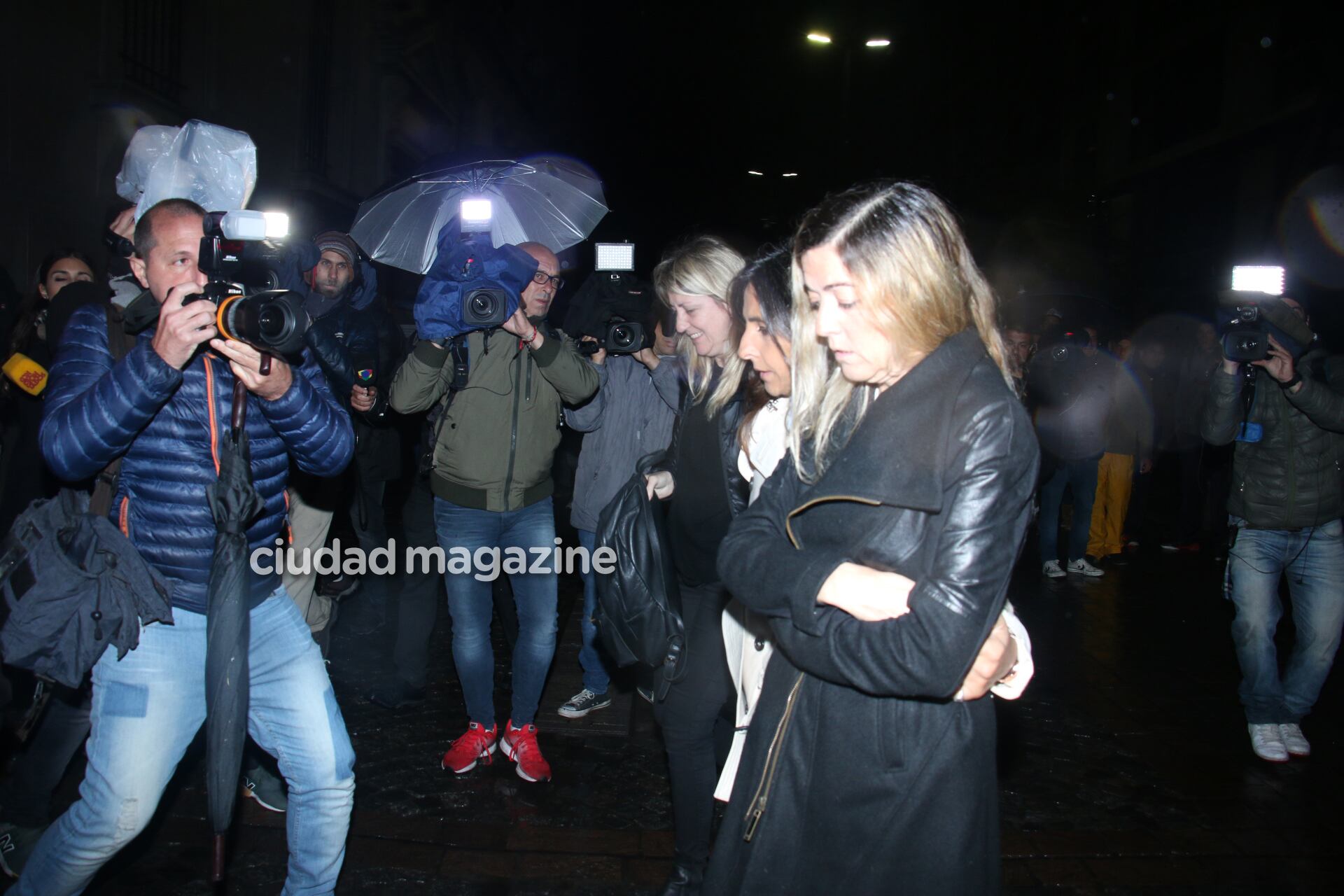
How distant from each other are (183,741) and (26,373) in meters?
1.65

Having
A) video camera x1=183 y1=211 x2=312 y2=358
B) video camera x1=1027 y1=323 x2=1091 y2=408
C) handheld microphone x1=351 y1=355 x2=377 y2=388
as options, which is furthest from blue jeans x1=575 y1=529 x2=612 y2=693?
video camera x1=1027 y1=323 x2=1091 y2=408

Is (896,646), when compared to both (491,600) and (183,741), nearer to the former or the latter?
(183,741)

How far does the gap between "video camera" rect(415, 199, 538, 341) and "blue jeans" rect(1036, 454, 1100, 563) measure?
20.1 ft

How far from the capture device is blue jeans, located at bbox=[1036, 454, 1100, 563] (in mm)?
8523

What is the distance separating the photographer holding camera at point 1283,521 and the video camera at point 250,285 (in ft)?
13.2

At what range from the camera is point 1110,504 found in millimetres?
9016

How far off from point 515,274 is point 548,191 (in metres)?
1.42

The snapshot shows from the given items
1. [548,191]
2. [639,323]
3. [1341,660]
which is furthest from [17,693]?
[1341,660]

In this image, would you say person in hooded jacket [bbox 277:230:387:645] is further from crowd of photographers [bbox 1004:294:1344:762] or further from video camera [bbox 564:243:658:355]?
crowd of photographers [bbox 1004:294:1344:762]

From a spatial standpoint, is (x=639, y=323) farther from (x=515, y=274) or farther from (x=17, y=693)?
(x=17, y=693)

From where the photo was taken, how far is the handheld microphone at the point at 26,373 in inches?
131

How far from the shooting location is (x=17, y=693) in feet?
12.8
